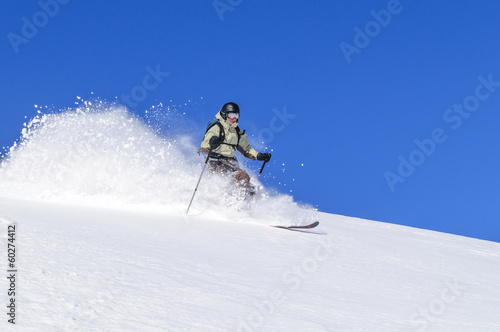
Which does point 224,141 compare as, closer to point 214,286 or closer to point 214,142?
point 214,142

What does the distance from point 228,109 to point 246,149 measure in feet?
3.73

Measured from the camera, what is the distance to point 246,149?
34.2 feet

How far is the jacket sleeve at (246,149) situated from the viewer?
34.0 feet

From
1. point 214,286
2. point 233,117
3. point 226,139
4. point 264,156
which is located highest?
point 233,117

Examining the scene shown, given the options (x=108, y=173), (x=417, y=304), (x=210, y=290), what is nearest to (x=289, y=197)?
(x=108, y=173)

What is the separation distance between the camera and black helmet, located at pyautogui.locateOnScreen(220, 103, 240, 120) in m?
9.75

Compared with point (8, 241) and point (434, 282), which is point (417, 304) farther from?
point (8, 241)

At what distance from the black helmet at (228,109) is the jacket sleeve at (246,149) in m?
0.73

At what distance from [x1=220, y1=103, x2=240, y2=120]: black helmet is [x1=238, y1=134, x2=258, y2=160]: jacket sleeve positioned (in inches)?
28.7

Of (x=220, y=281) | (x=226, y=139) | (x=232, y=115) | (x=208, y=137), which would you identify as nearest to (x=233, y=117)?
(x=232, y=115)

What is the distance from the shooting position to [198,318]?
2.48m

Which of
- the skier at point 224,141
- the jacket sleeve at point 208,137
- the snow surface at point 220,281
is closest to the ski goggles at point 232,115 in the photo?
the skier at point 224,141

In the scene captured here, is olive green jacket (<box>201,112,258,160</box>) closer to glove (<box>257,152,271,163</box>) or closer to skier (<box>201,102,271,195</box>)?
skier (<box>201,102,271,195</box>)

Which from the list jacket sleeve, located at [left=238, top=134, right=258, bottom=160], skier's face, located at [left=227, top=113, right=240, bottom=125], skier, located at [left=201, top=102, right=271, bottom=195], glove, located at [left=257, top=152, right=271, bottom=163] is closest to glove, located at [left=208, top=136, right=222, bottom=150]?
skier, located at [left=201, top=102, right=271, bottom=195]
